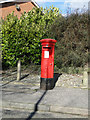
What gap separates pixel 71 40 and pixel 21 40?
3381 mm

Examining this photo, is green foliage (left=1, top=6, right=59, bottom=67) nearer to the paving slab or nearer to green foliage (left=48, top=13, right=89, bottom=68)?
green foliage (left=48, top=13, right=89, bottom=68)

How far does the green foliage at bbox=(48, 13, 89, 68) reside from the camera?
9.63 meters

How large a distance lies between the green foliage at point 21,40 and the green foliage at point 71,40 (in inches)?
50.5

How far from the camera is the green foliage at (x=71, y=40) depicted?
9633 mm

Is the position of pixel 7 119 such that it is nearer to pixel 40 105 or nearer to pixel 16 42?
pixel 40 105

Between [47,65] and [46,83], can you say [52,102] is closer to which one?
[46,83]

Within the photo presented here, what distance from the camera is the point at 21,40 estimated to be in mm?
11016

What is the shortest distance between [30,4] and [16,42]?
9.44m

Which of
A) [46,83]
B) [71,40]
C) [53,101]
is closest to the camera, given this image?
[53,101]

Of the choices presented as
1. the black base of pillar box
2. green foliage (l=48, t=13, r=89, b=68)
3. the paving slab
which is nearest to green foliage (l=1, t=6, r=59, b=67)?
green foliage (l=48, t=13, r=89, b=68)

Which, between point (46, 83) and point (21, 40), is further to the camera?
point (21, 40)

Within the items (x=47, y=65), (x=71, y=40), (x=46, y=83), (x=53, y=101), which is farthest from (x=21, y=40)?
(x=53, y=101)

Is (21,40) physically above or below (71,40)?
above

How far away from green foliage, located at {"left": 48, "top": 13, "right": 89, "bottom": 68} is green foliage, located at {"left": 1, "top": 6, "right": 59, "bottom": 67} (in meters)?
1.28
